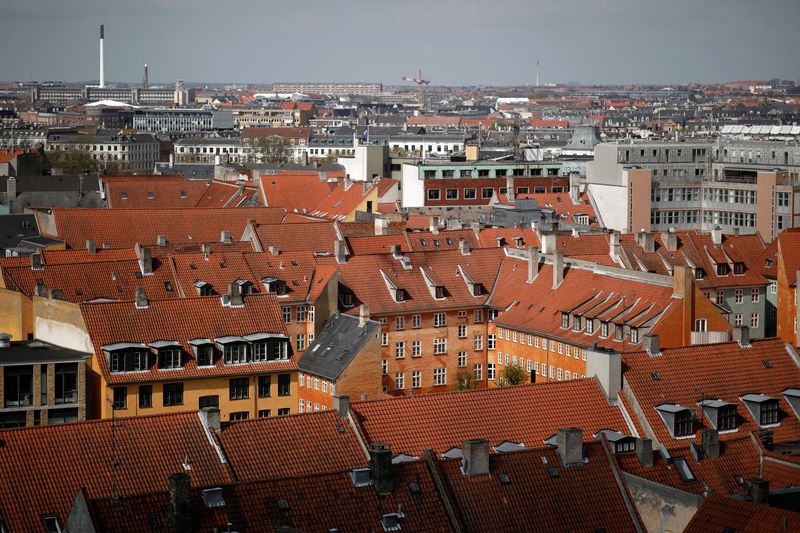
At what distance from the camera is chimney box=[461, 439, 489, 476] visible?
5650 centimetres

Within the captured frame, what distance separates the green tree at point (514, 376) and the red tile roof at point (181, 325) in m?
16.6

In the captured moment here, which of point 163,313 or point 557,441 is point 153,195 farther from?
point 557,441

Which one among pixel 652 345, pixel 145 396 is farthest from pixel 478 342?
pixel 652 345

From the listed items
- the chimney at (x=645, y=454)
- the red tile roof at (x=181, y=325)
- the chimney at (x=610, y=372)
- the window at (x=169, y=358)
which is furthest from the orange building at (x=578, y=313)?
the chimney at (x=645, y=454)

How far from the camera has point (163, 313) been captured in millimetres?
83625

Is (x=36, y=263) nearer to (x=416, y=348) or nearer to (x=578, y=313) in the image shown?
(x=416, y=348)

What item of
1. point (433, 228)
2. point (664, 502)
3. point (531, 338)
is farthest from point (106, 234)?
point (664, 502)

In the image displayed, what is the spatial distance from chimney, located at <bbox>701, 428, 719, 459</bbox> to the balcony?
77.6 ft

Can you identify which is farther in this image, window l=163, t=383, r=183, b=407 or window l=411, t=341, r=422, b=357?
window l=411, t=341, r=422, b=357

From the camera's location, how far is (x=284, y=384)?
84.1 meters

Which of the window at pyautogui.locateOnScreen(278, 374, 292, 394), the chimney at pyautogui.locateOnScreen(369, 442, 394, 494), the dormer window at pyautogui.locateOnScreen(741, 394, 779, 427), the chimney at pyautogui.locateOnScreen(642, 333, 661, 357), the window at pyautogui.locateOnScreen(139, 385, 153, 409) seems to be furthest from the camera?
the window at pyautogui.locateOnScreen(278, 374, 292, 394)

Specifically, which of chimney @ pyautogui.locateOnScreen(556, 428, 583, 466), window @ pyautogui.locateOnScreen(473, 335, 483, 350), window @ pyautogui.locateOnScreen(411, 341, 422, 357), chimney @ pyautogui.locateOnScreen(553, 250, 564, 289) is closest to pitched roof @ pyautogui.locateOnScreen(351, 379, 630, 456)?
chimney @ pyautogui.locateOnScreen(556, 428, 583, 466)

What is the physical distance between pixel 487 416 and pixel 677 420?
8.48 m

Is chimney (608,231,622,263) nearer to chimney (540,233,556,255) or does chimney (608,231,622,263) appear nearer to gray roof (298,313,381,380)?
chimney (540,233,556,255)
